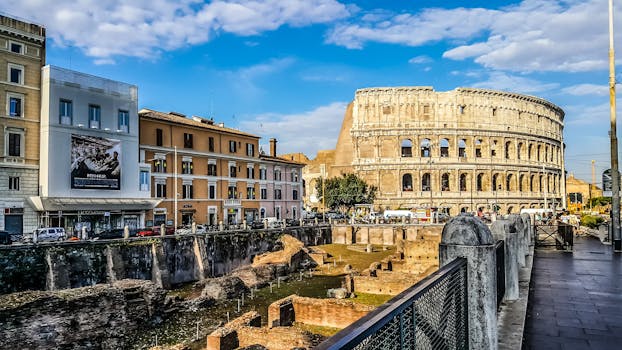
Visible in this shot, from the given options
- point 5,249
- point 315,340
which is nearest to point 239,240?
point 5,249

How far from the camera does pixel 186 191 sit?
43.1 m

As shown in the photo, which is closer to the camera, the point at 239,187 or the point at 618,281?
the point at 618,281

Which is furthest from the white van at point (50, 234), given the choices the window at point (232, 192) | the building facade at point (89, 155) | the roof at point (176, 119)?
the window at point (232, 192)

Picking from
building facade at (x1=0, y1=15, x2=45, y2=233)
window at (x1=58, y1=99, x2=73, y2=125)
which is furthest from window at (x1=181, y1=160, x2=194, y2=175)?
building facade at (x1=0, y1=15, x2=45, y2=233)

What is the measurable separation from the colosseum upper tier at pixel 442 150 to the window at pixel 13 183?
50446mm

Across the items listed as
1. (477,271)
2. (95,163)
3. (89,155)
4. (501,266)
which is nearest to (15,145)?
(89,155)

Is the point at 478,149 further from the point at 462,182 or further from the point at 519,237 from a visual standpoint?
the point at 519,237

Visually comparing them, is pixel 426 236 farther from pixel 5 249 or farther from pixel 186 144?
pixel 5 249

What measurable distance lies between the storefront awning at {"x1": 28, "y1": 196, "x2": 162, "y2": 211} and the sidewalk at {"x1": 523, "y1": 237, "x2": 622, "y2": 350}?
3077cm

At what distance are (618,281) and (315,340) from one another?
26.9ft

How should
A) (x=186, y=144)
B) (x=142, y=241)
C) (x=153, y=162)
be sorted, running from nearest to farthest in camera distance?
(x=142, y=241)
(x=153, y=162)
(x=186, y=144)

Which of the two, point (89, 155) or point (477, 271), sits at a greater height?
point (89, 155)

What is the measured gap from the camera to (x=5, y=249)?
23.5 metres

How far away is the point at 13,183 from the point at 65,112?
6192 millimetres
